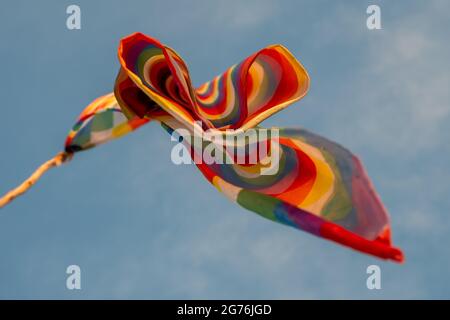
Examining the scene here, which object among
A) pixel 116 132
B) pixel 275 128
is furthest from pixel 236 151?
pixel 116 132

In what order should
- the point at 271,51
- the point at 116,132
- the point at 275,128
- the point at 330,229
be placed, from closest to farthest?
1. the point at 330,229
2. the point at 275,128
3. the point at 271,51
4. the point at 116,132

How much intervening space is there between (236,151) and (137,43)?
197 cm

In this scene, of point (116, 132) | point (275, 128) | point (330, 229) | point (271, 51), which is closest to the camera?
point (330, 229)

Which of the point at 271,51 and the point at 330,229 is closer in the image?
the point at 330,229

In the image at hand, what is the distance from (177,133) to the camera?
10.4 metres

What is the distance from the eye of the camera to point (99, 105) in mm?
12047

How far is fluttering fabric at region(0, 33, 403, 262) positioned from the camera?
31.1 ft

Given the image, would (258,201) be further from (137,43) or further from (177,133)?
(137,43)

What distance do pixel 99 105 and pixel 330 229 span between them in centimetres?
457

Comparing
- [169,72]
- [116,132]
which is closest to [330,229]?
[169,72]

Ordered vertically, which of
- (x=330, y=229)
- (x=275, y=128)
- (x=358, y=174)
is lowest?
(x=330, y=229)

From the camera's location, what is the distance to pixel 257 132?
32.3 ft

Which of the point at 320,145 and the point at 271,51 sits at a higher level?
the point at 271,51

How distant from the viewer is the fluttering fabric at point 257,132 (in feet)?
31.1
